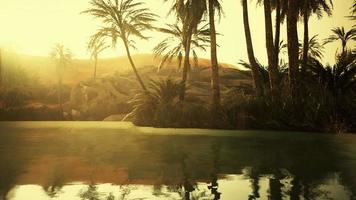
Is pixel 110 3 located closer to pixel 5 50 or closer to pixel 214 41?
pixel 214 41

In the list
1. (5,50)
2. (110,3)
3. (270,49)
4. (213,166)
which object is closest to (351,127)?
(270,49)

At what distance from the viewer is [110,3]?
34.9 m

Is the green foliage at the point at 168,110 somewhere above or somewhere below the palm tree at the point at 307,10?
below

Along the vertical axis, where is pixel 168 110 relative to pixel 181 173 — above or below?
above

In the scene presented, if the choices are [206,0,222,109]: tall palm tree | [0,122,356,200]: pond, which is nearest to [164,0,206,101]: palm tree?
[206,0,222,109]: tall palm tree

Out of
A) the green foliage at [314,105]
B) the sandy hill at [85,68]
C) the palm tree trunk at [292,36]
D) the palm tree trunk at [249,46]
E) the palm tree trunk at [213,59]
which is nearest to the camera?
the green foliage at [314,105]

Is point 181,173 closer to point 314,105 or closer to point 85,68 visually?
point 314,105

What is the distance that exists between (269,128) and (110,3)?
56.9 feet

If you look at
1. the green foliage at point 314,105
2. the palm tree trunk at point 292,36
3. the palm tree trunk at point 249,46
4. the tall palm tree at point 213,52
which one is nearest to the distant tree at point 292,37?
the palm tree trunk at point 292,36

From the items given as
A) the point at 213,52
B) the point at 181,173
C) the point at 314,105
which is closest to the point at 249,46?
the point at 213,52

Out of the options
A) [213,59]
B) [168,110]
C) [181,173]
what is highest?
[213,59]

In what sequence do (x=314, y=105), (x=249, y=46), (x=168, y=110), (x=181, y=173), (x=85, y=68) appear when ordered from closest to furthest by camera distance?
1. (x=181, y=173)
2. (x=314, y=105)
3. (x=249, y=46)
4. (x=168, y=110)
5. (x=85, y=68)

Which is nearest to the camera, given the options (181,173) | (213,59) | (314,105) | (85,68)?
(181,173)

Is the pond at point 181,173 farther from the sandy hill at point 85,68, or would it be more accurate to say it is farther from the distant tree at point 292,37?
the sandy hill at point 85,68
